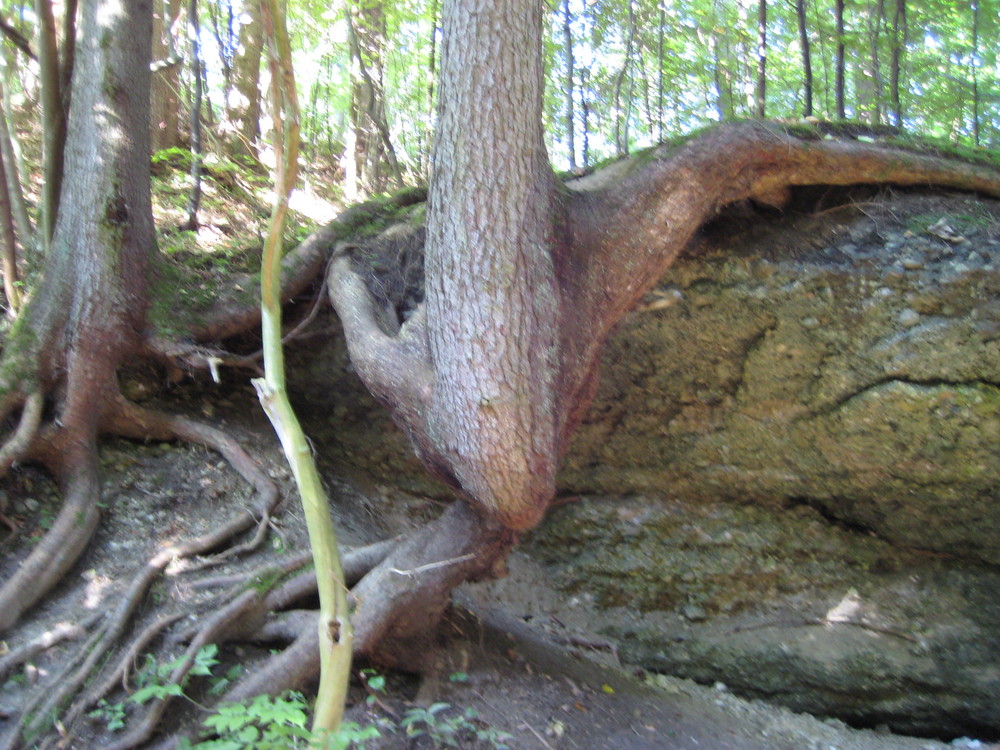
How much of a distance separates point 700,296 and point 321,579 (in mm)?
3669

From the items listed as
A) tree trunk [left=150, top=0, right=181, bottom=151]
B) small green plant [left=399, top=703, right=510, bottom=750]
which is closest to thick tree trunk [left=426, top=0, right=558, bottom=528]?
small green plant [left=399, top=703, right=510, bottom=750]

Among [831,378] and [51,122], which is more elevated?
[51,122]

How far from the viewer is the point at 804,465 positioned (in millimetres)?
5555

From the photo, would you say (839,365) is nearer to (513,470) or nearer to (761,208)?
(761,208)

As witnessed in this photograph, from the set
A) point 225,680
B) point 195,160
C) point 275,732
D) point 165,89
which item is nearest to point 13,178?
point 195,160

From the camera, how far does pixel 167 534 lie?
4355 millimetres

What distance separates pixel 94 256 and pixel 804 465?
502 centimetres

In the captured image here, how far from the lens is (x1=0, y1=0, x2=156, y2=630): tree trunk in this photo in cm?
443

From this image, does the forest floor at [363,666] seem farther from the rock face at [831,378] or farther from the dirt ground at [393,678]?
the rock face at [831,378]

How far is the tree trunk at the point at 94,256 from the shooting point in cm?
443

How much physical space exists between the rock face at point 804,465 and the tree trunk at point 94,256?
149 cm

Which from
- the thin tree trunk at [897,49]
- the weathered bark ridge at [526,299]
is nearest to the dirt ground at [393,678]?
the weathered bark ridge at [526,299]

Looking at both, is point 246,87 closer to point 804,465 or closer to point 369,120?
point 369,120

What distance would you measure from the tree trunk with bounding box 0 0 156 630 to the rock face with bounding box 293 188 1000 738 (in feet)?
4.90
